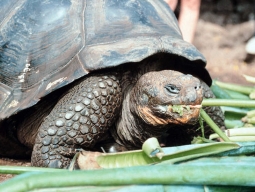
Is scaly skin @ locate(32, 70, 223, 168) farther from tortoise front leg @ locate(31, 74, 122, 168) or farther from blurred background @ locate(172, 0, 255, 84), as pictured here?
blurred background @ locate(172, 0, 255, 84)

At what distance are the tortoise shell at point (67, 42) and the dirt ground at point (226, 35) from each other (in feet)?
16.4

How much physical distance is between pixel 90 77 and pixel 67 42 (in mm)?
283

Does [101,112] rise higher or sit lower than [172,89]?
lower

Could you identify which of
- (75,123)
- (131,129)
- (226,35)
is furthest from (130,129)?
(226,35)

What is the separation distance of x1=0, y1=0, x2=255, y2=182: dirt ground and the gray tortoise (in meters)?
4.98

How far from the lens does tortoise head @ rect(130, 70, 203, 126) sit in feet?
8.57

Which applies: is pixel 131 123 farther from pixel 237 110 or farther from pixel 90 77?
pixel 237 110

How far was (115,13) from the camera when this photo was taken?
317 cm

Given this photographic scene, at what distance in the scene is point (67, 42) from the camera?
3.04m

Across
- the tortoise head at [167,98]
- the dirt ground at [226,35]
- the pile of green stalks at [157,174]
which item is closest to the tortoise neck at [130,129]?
the tortoise head at [167,98]

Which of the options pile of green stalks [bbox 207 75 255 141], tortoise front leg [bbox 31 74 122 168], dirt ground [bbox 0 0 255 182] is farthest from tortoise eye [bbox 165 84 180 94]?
dirt ground [bbox 0 0 255 182]

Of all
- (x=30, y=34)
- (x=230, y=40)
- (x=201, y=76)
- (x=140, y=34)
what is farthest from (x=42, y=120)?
(x=230, y=40)

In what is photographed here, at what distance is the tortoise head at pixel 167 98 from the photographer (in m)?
2.61

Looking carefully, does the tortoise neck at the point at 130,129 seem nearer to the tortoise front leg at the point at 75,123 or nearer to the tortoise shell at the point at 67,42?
the tortoise front leg at the point at 75,123
